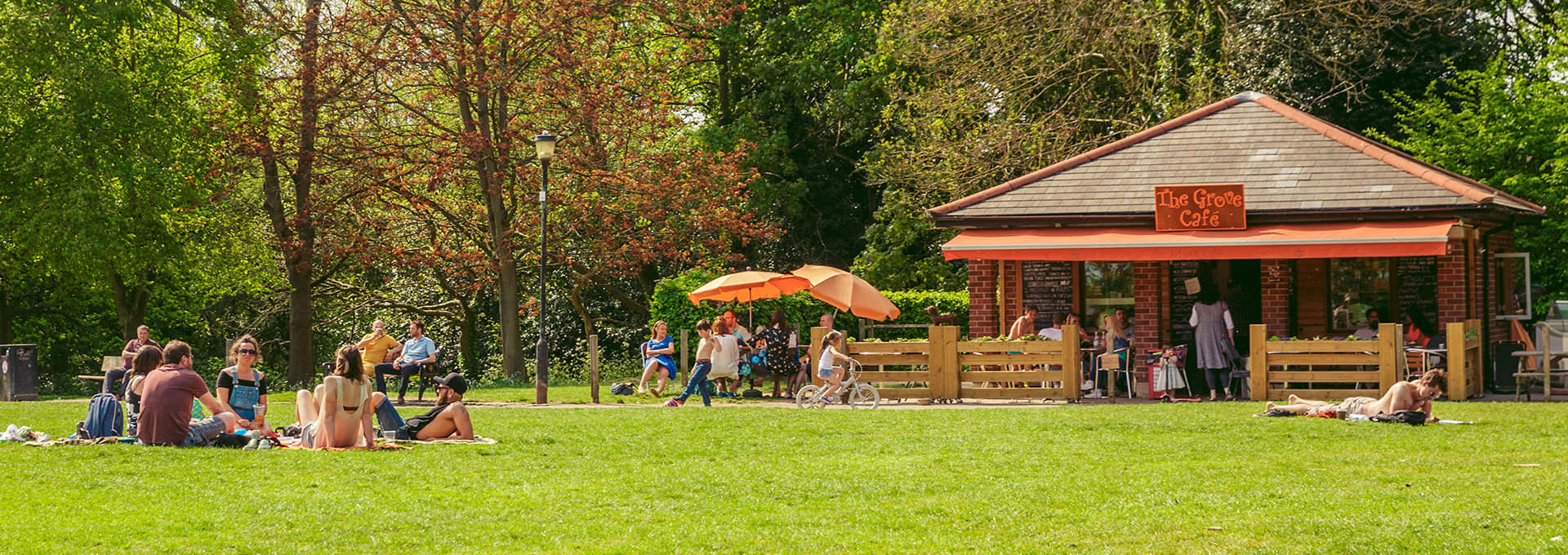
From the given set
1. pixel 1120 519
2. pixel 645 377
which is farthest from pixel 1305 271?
pixel 1120 519

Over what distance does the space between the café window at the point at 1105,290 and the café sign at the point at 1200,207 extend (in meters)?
1.79

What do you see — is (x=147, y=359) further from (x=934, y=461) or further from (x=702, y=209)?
(x=702, y=209)

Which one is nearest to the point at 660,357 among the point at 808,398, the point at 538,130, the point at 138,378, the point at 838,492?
the point at 808,398

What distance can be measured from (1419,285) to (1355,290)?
815mm

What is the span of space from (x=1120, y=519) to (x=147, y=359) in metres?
7.98

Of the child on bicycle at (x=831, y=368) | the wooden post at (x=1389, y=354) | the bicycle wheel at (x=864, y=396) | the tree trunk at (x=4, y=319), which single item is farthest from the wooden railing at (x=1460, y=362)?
the tree trunk at (x=4, y=319)

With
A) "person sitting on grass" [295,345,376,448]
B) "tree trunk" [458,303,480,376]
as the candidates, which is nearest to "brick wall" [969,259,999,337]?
"person sitting on grass" [295,345,376,448]

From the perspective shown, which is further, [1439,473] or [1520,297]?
[1520,297]

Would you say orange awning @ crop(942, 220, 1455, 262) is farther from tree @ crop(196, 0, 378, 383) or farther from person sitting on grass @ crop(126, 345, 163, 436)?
tree @ crop(196, 0, 378, 383)

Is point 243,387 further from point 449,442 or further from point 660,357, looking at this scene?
point 660,357

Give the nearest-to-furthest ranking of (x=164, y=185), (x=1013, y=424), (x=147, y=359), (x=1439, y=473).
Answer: (x=1439, y=473), (x=147, y=359), (x=1013, y=424), (x=164, y=185)

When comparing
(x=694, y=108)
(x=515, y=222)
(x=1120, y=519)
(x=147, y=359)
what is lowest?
(x=1120, y=519)

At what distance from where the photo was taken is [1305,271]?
63.3 ft

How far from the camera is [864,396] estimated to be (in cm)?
1628
